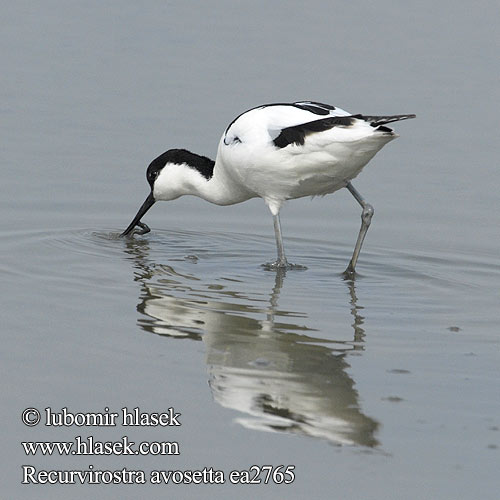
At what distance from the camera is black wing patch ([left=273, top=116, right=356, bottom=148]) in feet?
25.2

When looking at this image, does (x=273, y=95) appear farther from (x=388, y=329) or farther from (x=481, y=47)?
(x=388, y=329)

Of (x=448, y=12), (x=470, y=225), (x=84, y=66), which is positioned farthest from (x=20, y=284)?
(x=448, y=12)

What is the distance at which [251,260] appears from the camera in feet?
29.4

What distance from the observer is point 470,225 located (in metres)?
9.96

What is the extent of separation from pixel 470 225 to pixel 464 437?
203 inches

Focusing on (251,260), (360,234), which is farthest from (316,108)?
(251,260)

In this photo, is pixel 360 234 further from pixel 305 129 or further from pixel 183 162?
pixel 183 162

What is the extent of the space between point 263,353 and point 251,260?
107 inches

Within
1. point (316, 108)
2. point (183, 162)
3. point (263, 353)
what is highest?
point (316, 108)

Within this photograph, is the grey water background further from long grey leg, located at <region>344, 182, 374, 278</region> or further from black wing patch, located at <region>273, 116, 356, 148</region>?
black wing patch, located at <region>273, 116, 356, 148</region>

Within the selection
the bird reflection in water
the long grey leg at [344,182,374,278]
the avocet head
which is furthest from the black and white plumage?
the bird reflection in water

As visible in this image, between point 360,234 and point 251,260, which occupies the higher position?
point 360,234

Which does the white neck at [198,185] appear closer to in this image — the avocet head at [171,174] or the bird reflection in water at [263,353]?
the avocet head at [171,174]

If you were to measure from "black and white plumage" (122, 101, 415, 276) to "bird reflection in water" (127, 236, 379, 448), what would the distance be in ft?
2.28
